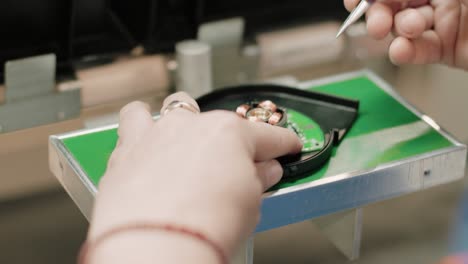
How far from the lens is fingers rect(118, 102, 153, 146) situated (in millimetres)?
678

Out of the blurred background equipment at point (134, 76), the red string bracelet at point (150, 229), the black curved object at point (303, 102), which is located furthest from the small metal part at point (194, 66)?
the red string bracelet at point (150, 229)

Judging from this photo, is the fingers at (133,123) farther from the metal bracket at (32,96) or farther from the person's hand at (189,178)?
the metal bracket at (32,96)

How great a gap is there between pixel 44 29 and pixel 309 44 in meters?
0.39

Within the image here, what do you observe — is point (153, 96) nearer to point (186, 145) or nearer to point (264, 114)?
point (264, 114)

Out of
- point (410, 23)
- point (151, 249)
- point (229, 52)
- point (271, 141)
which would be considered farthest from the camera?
point (229, 52)

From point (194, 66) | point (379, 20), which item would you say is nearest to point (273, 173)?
point (379, 20)

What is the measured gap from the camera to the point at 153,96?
103 cm

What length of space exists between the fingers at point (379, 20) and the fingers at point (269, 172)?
Answer: 0.20 m

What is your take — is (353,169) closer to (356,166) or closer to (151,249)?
(356,166)

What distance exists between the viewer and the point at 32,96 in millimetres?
922

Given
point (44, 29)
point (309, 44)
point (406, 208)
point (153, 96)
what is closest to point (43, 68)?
point (44, 29)

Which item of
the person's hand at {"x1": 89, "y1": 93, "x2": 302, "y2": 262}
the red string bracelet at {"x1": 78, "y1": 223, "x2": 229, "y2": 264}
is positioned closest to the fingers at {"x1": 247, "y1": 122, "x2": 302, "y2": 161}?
the person's hand at {"x1": 89, "y1": 93, "x2": 302, "y2": 262}

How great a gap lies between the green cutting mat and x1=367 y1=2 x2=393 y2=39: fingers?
0.10 metres

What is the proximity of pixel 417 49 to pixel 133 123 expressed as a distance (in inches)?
13.2
